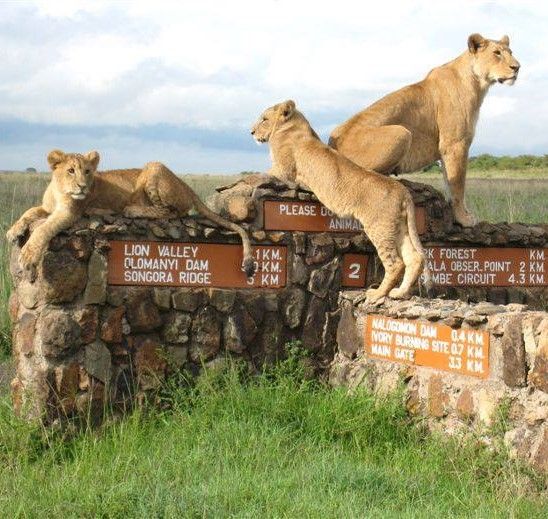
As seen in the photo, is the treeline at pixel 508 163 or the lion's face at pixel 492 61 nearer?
the lion's face at pixel 492 61

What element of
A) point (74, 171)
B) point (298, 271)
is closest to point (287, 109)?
point (298, 271)

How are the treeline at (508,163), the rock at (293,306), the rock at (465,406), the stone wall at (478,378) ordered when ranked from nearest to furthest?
the stone wall at (478,378)
the rock at (465,406)
the rock at (293,306)
the treeline at (508,163)

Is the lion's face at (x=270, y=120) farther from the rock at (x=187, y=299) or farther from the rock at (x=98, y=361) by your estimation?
the rock at (x=98, y=361)

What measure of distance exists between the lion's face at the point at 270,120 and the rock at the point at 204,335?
6.07 ft

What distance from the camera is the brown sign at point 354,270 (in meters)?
8.48

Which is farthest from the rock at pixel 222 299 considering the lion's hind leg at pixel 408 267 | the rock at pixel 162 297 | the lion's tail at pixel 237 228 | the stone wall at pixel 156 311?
the lion's hind leg at pixel 408 267

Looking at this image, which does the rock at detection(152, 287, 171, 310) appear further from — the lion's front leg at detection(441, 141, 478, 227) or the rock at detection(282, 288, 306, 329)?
the lion's front leg at detection(441, 141, 478, 227)

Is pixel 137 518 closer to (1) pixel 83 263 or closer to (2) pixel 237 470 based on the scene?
(2) pixel 237 470

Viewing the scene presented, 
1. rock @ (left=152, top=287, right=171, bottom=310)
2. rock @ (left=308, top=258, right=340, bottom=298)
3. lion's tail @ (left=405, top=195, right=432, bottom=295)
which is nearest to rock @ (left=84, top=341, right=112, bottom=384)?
rock @ (left=152, top=287, right=171, bottom=310)

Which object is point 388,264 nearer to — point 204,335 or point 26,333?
point 204,335

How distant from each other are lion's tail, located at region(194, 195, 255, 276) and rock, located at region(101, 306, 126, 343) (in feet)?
3.42

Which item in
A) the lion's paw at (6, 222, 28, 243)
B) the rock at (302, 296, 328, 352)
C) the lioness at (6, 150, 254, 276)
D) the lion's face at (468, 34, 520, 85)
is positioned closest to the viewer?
the lioness at (6, 150, 254, 276)

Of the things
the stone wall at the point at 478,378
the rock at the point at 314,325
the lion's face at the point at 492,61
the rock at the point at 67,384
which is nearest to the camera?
the stone wall at the point at 478,378

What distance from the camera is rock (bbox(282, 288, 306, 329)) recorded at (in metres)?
8.21
